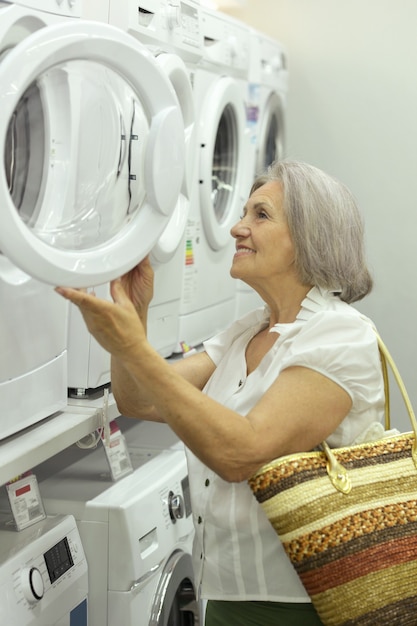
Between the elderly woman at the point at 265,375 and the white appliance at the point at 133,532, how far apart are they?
0.28m

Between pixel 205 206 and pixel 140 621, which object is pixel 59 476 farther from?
pixel 205 206

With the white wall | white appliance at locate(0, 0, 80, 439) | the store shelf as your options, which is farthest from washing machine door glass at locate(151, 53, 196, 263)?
the white wall

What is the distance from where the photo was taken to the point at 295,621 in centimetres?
164

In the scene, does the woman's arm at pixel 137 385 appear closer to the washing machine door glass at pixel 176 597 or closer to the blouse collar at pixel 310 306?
the blouse collar at pixel 310 306

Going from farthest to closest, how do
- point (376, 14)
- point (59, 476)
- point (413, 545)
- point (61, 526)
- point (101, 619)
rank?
point (376, 14)
point (59, 476)
point (101, 619)
point (61, 526)
point (413, 545)

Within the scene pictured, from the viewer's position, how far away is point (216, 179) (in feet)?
10.7

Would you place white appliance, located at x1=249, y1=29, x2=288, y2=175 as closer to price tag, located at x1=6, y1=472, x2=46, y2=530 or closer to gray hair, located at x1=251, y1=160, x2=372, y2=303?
gray hair, located at x1=251, y1=160, x2=372, y2=303

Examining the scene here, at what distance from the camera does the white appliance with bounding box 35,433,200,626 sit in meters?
2.00

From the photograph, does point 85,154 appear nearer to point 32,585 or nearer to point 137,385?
point 137,385

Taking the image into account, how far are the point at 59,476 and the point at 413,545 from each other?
3.22ft

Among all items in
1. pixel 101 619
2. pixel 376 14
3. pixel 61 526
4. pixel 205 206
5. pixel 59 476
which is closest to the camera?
pixel 61 526

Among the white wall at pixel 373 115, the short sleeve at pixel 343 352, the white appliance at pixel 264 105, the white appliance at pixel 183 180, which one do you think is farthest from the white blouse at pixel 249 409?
the white wall at pixel 373 115

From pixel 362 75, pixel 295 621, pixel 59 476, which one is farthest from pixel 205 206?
pixel 295 621

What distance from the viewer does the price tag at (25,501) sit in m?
1.84
